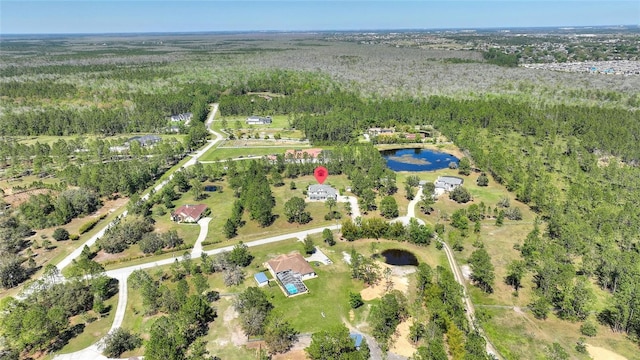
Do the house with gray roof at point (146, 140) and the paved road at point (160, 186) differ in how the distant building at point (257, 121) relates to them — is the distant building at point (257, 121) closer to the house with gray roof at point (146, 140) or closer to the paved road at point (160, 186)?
the paved road at point (160, 186)

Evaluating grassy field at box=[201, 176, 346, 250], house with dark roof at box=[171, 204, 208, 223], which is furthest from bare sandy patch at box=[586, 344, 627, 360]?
house with dark roof at box=[171, 204, 208, 223]

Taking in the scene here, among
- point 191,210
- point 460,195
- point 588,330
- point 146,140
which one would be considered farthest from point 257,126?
point 588,330

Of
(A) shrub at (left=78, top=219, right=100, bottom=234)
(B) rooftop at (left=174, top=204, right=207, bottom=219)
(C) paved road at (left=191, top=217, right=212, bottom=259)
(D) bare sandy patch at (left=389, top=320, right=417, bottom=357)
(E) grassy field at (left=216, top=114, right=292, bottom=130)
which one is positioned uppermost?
(E) grassy field at (left=216, top=114, right=292, bottom=130)

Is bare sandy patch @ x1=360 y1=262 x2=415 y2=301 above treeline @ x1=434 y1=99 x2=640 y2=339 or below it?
below

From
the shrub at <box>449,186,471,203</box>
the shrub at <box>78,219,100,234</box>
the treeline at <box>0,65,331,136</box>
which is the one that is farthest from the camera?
the treeline at <box>0,65,331,136</box>

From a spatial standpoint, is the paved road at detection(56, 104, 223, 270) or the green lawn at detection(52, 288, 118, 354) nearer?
the green lawn at detection(52, 288, 118, 354)

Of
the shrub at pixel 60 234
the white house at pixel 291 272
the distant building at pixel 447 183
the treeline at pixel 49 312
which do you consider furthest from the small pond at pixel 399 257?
the shrub at pixel 60 234

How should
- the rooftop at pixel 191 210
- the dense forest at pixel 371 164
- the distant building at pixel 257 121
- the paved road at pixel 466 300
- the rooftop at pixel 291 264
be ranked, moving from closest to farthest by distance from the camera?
the paved road at pixel 466 300
the dense forest at pixel 371 164
the rooftop at pixel 291 264
the rooftop at pixel 191 210
the distant building at pixel 257 121

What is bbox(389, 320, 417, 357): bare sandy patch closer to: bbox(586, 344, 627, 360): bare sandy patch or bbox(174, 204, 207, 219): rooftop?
bbox(586, 344, 627, 360): bare sandy patch
